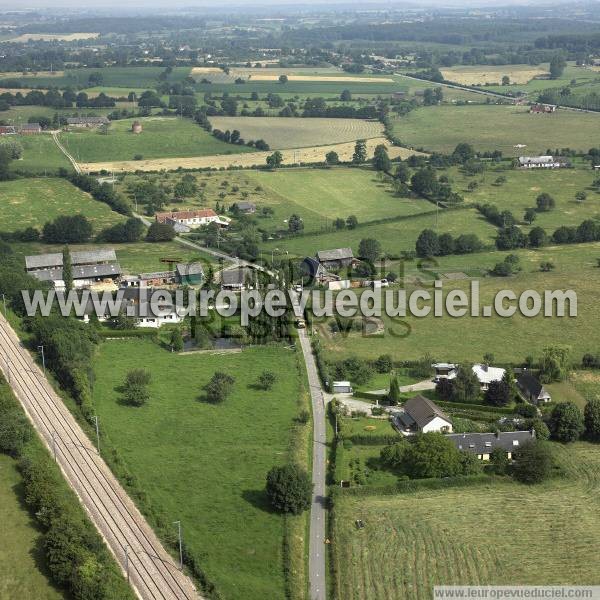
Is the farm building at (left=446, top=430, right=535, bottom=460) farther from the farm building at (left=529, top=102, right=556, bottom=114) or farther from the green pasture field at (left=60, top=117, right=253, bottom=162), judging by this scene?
the farm building at (left=529, top=102, right=556, bottom=114)

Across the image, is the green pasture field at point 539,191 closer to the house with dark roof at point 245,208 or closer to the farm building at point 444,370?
the house with dark roof at point 245,208

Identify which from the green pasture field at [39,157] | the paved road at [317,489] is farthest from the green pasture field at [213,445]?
the green pasture field at [39,157]

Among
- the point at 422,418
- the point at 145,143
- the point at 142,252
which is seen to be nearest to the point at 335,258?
the point at 142,252

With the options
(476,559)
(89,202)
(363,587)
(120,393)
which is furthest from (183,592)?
(89,202)

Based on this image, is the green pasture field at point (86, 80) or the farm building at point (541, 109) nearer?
the farm building at point (541, 109)

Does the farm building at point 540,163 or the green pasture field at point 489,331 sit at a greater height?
the farm building at point 540,163

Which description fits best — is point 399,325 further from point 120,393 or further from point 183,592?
point 183,592
